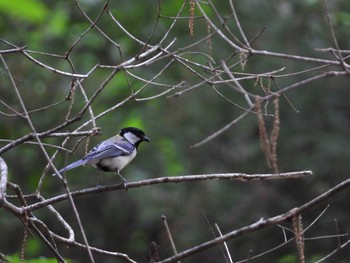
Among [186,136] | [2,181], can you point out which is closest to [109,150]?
[2,181]

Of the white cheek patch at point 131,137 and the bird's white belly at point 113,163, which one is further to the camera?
the white cheek patch at point 131,137

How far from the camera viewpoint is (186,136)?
9773 millimetres

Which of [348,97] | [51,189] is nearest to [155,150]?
[51,189]

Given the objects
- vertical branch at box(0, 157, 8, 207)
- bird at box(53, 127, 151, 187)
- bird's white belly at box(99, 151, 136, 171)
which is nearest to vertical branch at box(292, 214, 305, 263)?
vertical branch at box(0, 157, 8, 207)

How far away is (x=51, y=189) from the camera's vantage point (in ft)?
31.5

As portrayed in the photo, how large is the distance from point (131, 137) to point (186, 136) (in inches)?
129

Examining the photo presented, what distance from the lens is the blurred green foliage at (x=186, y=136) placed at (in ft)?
30.1

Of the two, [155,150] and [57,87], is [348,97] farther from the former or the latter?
[57,87]

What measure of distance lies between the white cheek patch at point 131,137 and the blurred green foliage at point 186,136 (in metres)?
2.29

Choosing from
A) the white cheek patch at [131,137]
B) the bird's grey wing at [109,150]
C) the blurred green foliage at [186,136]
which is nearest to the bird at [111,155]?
the bird's grey wing at [109,150]

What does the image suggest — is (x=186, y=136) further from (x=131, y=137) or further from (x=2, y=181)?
(x=2, y=181)

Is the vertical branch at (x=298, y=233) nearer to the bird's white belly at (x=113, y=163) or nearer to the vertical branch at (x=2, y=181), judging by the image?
the vertical branch at (x=2, y=181)

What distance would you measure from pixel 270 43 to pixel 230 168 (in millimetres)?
1569

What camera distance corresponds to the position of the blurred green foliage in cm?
916
